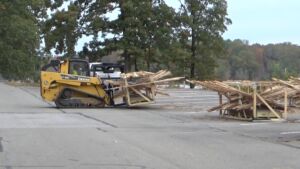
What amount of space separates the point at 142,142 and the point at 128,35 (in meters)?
41.3

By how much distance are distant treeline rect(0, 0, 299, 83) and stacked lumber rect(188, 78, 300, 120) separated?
20323mm

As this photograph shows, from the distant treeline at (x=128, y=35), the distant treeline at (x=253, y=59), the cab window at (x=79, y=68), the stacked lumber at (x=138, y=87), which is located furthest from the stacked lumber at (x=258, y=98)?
the distant treeline at (x=253, y=59)

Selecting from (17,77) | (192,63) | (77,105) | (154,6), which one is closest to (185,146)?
(77,105)

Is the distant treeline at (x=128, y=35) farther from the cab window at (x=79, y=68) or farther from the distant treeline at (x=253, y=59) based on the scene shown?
the cab window at (x=79, y=68)

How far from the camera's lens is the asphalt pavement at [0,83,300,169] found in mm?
11156

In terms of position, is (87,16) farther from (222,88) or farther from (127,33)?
(222,88)

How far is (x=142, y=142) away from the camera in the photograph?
47.4 ft

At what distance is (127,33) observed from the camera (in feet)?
181

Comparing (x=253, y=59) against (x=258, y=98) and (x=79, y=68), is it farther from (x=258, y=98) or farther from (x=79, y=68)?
(x=258, y=98)

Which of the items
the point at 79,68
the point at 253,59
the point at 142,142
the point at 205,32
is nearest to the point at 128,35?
the point at 205,32

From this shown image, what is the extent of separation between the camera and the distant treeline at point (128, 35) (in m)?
55.7

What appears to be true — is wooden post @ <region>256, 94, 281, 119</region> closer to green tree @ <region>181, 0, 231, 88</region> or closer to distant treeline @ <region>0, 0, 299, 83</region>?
distant treeline @ <region>0, 0, 299, 83</region>

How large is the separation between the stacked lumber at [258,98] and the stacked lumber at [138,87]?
5084mm

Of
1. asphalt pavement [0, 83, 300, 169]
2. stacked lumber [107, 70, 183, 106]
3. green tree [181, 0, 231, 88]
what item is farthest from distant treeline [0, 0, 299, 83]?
asphalt pavement [0, 83, 300, 169]
